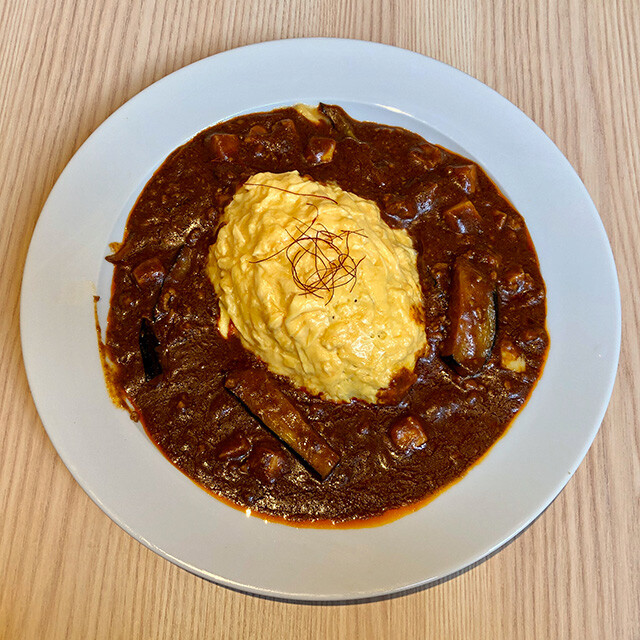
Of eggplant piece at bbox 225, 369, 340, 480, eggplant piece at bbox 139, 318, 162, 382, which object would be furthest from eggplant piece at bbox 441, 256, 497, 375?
eggplant piece at bbox 139, 318, 162, 382

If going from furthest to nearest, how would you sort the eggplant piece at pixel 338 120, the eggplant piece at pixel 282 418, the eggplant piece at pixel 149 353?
1. the eggplant piece at pixel 338 120
2. the eggplant piece at pixel 149 353
3. the eggplant piece at pixel 282 418

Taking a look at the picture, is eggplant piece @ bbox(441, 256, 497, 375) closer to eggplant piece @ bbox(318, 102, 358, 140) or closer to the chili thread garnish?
the chili thread garnish

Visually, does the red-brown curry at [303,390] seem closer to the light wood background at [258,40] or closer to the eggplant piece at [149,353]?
the eggplant piece at [149,353]

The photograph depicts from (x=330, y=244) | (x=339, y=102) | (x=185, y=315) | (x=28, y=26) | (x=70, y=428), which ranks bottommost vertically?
(x=70, y=428)

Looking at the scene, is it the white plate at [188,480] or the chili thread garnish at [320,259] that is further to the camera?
the chili thread garnish at [320,259]

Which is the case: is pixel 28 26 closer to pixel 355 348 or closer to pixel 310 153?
pixel 310 153

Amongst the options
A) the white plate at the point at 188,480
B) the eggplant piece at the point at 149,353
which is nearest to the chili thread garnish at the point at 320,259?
the eggplant piece at the point at 149,353

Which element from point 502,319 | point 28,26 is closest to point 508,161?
point 502,319
